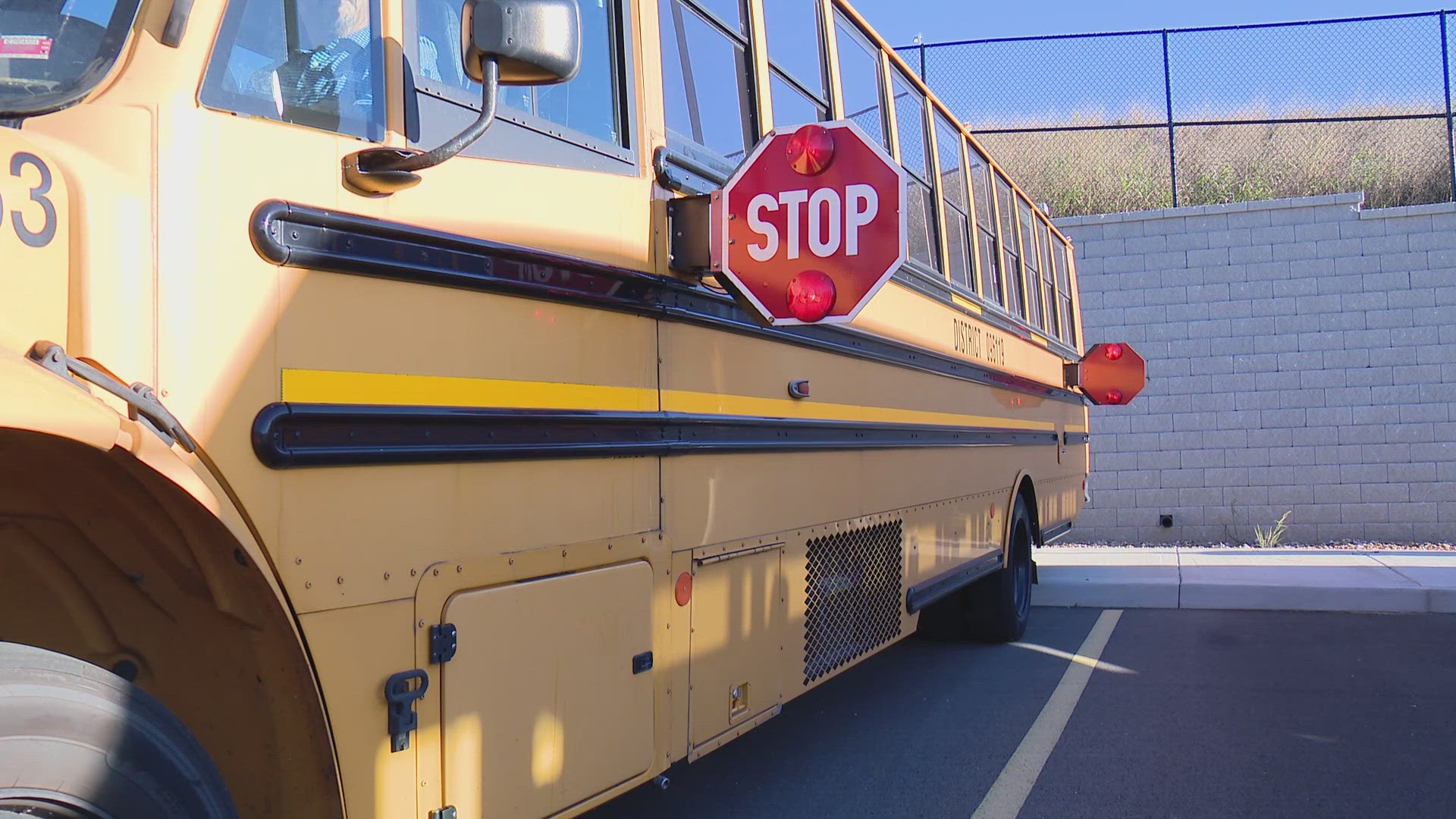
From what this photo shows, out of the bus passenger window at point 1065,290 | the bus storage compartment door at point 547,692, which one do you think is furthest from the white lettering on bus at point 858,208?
the bus passenger window at point 1065,290

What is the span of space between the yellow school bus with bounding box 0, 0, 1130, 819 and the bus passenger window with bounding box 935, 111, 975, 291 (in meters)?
2.23

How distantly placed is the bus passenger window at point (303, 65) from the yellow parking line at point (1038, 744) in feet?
9.94

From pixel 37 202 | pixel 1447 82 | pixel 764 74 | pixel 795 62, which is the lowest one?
pixel 37 202

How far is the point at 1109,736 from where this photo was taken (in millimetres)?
4562

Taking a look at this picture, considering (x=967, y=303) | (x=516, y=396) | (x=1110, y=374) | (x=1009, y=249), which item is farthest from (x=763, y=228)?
(x=1110, y=374)

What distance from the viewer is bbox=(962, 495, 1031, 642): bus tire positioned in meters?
6.26

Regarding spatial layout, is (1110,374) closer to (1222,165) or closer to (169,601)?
→ (1222,165)

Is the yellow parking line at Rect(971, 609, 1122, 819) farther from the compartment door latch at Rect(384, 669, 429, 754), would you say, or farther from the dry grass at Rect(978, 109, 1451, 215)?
the dry grass at Rect(978, 109, 1451, 215)

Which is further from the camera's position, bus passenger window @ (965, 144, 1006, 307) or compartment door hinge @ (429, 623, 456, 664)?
bus passenger window @ (965, 144, 1006, 307)

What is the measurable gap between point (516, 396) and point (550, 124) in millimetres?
631

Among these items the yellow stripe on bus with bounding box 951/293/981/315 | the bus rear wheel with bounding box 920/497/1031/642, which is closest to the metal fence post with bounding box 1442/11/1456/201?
the bus rear wheel with bounding box 920/497/1031/642

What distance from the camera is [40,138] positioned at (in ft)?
4.89

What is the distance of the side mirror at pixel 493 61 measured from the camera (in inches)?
72.4

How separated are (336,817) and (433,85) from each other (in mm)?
1343
